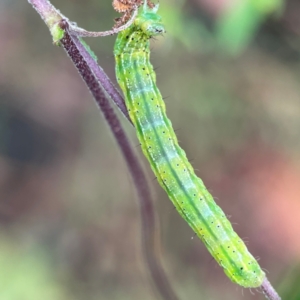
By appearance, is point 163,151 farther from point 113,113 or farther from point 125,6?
point 125,6

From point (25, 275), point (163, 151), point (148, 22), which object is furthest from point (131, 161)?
point (25, 275)

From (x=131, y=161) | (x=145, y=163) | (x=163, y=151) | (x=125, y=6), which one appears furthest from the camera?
(x=145, y=163)

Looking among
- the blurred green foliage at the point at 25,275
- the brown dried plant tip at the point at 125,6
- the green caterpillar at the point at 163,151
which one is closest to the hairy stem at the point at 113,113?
the green caterpillar at the point at 163,151

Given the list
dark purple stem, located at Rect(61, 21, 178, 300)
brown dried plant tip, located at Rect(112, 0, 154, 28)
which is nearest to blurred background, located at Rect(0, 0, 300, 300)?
dark purple stem, located at Rect(61, 21, 178, 300)

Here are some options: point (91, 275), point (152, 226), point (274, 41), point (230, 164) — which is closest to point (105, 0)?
point (274, 41)

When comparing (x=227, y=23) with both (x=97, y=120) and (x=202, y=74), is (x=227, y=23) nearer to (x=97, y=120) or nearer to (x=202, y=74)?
(x=202, y=74)

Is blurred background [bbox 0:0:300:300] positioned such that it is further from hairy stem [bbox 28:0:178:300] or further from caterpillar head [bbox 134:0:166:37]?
caterpillar head [bbox 134:0:166:37]

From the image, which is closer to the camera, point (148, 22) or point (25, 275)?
point (148, 22)
